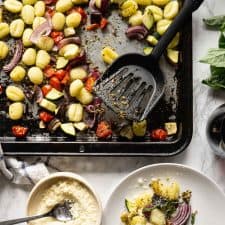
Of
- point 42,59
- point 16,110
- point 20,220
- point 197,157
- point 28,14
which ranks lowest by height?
point 20,220

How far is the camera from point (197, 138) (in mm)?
1522

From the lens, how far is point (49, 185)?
1483mm

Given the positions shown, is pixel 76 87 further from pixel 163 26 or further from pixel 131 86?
pixel 163 26

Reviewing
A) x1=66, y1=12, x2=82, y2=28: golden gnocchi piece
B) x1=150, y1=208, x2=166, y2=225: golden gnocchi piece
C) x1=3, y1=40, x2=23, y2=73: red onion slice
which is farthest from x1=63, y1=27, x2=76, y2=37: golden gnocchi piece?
x1=150, y1=208, x2=166, y2=225: golden gnocchi piece

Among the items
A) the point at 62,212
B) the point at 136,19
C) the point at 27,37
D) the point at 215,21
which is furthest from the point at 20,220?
the point at 215,21

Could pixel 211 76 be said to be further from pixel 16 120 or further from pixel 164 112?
pixel 16 120

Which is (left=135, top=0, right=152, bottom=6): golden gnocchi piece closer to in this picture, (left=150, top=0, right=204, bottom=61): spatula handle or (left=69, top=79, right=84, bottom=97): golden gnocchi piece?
(left=150, top=0, right=204, bottom=61): spatula handle

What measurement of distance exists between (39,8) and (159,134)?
15.7 inches

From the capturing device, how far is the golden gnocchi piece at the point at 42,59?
1506 millimetres

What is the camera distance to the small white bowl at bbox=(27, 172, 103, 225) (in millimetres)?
1457

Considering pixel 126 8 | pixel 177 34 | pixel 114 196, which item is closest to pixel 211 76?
pixel 177 34

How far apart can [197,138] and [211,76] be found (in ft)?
0.48

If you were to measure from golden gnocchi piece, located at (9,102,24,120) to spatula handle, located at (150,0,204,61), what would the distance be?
332 mm

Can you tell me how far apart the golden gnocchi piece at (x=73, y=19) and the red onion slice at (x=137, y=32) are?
0.12 meters
